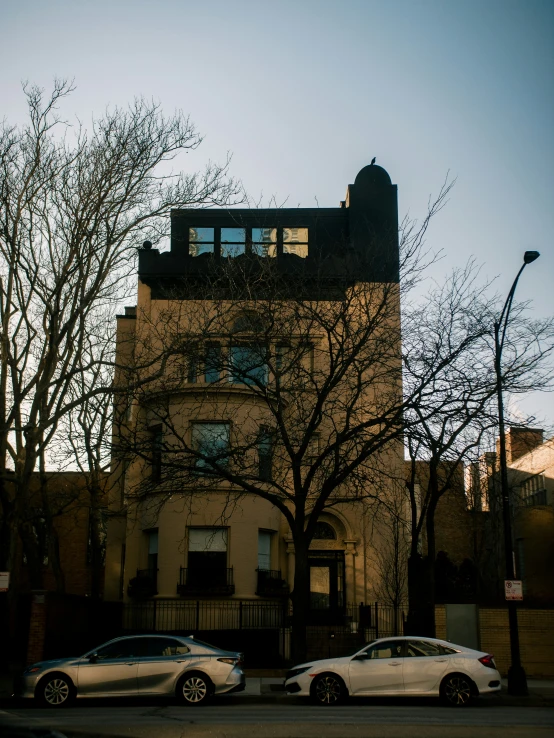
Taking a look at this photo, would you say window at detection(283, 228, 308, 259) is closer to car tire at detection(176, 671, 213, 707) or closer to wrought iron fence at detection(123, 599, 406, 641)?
wrought iron fence at detection(123, 599, 406, 641)

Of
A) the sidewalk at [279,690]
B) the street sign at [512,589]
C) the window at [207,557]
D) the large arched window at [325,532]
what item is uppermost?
the large arched window at [325,532]

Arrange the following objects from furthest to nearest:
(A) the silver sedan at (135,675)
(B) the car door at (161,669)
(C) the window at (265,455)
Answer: (C) the window at (265,455)
(B) the car door at (161,669)
(A) the silver sedan at (135,675)

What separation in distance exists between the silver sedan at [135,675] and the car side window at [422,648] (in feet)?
11.2

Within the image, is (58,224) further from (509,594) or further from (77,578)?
(77,578)

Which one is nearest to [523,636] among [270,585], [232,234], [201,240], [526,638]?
[526,638]

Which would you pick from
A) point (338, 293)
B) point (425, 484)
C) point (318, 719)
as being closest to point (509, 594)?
point (318, 719)

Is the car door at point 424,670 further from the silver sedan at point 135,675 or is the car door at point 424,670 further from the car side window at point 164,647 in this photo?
the car side window at point 164,647

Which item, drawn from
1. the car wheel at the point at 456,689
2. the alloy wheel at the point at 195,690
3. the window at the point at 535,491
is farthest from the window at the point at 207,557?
the window at the point at 535,491

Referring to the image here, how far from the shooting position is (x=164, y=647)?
641 inches

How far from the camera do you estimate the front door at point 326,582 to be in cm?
2836

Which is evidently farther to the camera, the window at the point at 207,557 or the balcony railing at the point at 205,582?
the window at the point at 207,557

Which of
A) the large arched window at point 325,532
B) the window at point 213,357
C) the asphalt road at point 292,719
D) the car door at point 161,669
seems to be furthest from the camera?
the large arched window at point 325,532

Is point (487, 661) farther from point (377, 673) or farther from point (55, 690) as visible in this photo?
point (55, 690)

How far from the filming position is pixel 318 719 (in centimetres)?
1344
